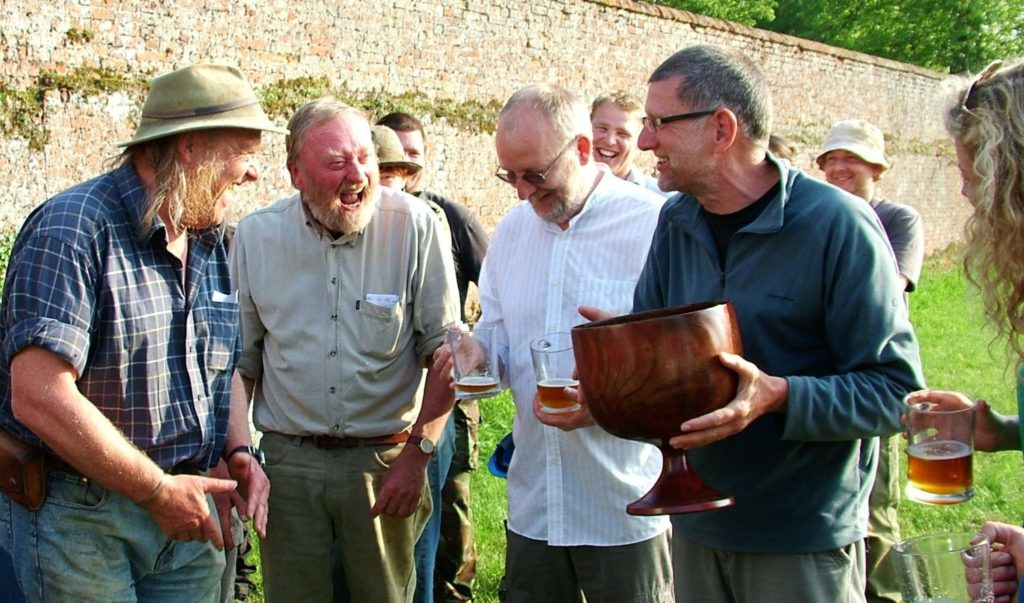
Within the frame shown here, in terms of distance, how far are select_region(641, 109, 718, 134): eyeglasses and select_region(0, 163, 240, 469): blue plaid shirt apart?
1.37 meters

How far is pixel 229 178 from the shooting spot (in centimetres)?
309

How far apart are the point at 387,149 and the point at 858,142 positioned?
263cm

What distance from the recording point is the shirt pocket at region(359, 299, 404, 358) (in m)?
3.83

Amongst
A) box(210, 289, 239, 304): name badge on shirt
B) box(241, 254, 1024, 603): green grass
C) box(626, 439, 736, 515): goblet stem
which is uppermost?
box(210, 289, 239, 304): name badge on shirt

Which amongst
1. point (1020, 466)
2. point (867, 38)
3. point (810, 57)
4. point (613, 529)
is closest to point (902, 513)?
point (1020, 466)

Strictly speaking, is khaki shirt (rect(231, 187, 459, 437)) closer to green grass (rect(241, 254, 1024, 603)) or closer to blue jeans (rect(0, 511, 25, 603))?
blue jeans (rect(0, 511, 25, 603))

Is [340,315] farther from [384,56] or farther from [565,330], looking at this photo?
[384,56]

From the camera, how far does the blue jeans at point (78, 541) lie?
2.83 meters

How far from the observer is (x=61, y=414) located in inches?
105

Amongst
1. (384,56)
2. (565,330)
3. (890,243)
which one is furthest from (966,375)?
(565,330)

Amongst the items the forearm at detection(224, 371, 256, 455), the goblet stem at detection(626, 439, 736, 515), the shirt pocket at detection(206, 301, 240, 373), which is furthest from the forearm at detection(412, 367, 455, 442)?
the goblet stem at detection(626, 439, 736, 515)

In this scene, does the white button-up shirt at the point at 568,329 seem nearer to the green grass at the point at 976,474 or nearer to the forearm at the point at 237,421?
the forearm at the point at 237,421

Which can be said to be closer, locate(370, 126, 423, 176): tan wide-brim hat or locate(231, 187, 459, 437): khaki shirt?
locate(231, 187, 459, 437): khaki shirt

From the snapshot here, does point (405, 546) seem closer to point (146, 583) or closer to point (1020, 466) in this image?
point (146, 583)
